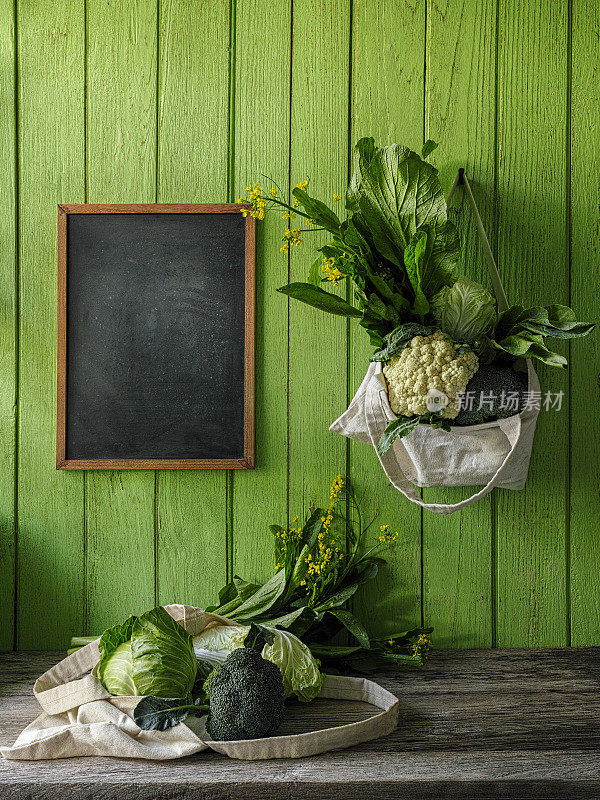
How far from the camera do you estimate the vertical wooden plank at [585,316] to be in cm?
145

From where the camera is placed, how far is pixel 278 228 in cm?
144

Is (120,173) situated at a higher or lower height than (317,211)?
higher

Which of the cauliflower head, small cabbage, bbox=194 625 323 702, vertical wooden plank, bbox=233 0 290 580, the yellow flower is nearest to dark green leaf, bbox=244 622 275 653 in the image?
small cabbage, bbox=194 625 323 702

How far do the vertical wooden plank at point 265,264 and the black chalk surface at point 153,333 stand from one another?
0.20 ft

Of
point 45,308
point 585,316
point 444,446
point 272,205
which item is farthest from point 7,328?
point 585,316

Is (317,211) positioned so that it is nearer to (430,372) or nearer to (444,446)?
(430,372)

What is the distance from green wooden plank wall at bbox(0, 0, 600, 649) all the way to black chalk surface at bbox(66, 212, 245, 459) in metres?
0.06

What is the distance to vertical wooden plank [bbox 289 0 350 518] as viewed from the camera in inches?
56.6

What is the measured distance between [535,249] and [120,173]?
96cm

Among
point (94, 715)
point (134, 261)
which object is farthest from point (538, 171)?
point (94, 715)

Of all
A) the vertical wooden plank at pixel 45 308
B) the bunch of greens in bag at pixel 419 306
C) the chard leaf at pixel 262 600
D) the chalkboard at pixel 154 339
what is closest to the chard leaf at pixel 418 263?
the bunch of greens in bag at pixel 419 306

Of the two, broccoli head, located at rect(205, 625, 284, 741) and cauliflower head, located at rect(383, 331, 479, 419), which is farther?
cauliflower head, located at rect(383, 331, 479, 419)

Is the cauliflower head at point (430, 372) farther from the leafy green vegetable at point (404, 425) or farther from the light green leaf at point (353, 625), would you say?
the light green leaf at point (353, 625)

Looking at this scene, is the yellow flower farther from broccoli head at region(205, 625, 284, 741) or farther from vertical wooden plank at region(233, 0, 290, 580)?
broccoli head at region(205, 625, 284, 741)
